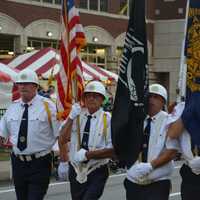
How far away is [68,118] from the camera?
6.67 m

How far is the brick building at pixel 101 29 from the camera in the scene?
3184cm

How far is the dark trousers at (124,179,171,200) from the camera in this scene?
5797 millimetres

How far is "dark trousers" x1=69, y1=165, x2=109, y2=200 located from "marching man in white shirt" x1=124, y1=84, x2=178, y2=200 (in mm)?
622

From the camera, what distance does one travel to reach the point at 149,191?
19.0 ft

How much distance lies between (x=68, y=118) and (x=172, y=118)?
161 centimetres

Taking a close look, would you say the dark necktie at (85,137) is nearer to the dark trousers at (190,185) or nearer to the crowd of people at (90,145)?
the crowd of people at (90,145)

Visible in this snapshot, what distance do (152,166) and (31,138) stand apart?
5.83 ft

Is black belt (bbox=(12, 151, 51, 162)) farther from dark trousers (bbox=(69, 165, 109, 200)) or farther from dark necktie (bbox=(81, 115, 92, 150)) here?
dark necktie (bbox=(81, 115, 92, 150))

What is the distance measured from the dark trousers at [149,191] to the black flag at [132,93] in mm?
240

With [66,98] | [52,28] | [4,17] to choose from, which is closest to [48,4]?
[52,28]

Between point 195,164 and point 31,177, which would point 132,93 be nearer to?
point 195,164

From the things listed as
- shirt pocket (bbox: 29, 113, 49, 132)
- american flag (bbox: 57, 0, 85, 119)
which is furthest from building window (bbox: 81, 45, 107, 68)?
shirt pocket (bbox: 29, 113, 49, 132)

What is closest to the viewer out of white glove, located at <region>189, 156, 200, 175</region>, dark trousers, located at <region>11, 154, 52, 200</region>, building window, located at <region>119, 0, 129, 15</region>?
white glove, located at <region>189, 156, 200, 175</region>

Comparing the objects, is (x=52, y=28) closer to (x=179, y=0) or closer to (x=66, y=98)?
(x=179, y=0)
